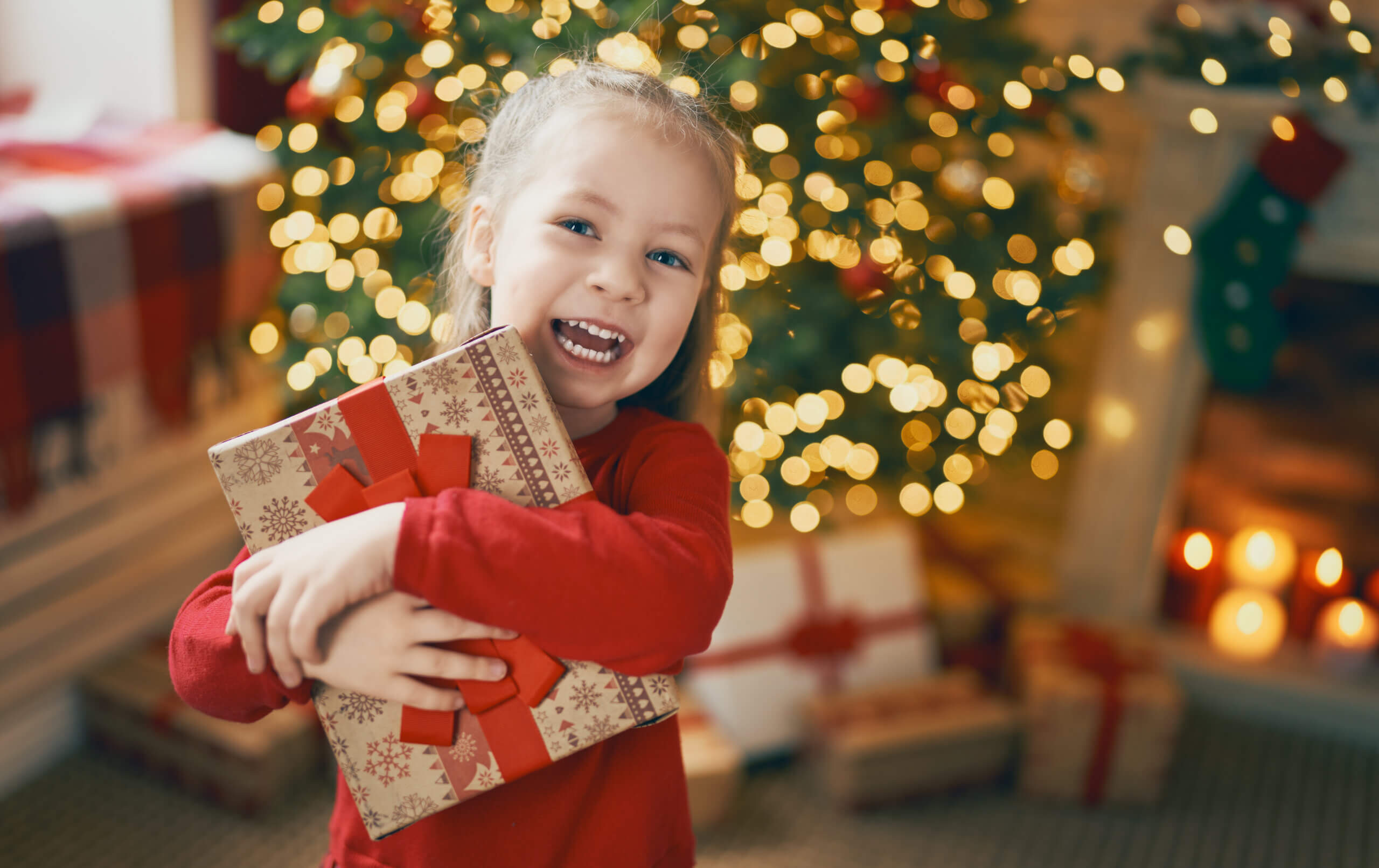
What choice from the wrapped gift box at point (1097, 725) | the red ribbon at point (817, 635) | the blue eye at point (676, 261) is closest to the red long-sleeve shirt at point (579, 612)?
the blue eye at point (676, 261)

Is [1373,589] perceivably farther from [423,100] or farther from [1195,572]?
[423,100]

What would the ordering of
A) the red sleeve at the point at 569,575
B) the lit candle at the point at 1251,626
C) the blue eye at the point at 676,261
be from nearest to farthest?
the red sleeve at the point at 569,575, the blue eye at the point at 676,261, the lit candle at the point at 1251,626

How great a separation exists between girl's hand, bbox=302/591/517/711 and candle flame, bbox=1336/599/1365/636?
6.65ft

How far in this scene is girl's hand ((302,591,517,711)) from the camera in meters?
0.51

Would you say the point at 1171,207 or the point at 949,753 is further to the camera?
the point at 1171,207

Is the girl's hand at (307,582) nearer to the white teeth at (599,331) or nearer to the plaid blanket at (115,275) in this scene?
the white teeth at (599,331)

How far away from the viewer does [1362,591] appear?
6.62ft

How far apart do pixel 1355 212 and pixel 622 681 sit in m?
1.73

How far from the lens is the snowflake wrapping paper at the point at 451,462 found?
52cm

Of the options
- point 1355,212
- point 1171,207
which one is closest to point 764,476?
point 1171,207

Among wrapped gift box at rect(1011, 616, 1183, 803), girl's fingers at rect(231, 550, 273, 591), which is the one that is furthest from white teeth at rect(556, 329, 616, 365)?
wrapped gift box at rect(1011, 616, 1183, 803)

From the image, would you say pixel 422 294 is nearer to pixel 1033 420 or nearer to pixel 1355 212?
pixel 1033 420

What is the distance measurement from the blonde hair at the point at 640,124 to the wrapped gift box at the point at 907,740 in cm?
106

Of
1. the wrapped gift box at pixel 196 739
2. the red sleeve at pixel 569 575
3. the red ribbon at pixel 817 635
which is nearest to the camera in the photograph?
the red sleeve at pixel 569 575
